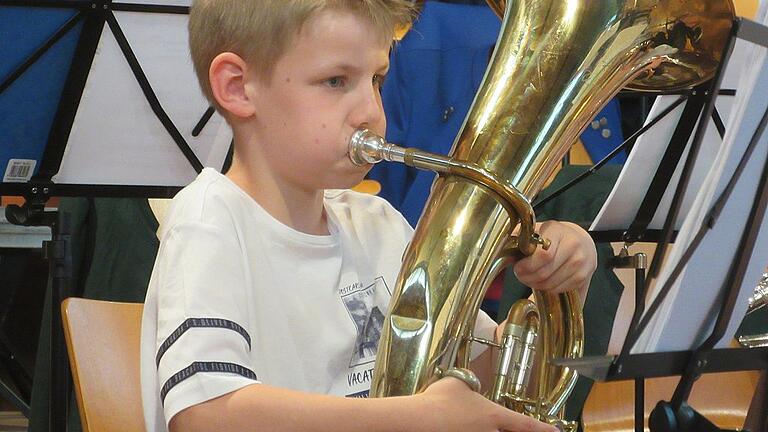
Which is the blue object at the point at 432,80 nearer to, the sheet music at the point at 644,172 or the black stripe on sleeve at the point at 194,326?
the sheet music at the point at 644,172

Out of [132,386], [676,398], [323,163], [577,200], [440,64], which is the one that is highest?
[440,64]

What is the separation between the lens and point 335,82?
1.03 meters

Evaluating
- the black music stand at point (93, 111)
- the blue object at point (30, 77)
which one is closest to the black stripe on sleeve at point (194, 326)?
the black music stand at point (93, 111)

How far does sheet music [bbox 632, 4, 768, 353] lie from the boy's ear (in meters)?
0.47

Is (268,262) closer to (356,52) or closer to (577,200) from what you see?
(356,52)

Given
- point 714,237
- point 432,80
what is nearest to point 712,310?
point 714,237

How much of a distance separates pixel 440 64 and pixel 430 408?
4.54ft

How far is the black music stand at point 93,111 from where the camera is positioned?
1.41 meters

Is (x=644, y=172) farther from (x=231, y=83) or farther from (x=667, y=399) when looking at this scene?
(x=231, y=83)

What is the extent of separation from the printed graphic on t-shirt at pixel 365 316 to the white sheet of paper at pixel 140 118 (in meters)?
0.46

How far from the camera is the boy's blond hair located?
102 cm

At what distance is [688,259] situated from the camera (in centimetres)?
78

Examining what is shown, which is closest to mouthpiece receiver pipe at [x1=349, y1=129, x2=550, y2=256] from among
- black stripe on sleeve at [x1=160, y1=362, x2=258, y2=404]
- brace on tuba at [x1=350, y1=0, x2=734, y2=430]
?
brace on tuba at [x1=350, y1=0, x2=734, y2=430]

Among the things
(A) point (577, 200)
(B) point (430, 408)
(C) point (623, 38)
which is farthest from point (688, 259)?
(A) point (577, 200)
